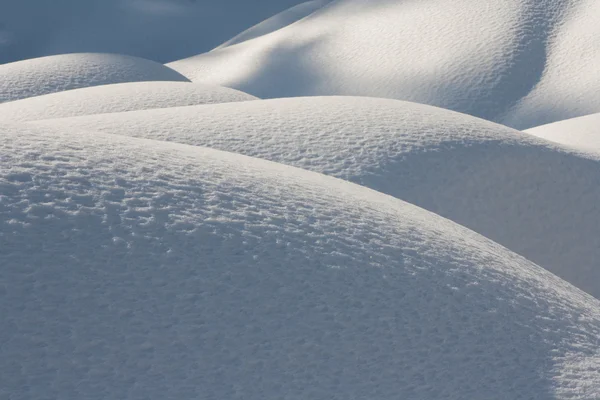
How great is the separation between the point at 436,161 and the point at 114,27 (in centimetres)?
312

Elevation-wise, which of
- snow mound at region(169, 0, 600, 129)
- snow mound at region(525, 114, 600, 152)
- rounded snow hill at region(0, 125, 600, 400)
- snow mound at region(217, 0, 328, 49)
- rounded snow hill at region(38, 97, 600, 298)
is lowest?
Answer: rounded snow hill at region(0, 125, 600, 400)

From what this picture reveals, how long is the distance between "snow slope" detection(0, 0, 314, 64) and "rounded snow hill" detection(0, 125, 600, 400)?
3195 mm

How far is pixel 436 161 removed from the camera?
908 mm

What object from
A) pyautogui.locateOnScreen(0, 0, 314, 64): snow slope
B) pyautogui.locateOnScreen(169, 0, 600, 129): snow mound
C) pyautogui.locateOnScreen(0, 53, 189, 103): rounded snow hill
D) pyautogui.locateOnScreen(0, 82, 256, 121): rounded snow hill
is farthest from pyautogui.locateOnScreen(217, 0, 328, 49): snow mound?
pyautogui.locateOnScreen(0, 82, 256, 121): rounded snow hill

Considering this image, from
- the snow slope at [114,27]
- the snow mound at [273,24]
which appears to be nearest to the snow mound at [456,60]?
the snow mound at [273,24]

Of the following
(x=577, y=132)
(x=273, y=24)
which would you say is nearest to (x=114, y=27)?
(x=273, y=24)

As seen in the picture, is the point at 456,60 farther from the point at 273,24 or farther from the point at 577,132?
the point at 273,24

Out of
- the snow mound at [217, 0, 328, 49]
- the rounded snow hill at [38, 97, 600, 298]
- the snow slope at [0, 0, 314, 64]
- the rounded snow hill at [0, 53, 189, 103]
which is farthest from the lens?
the snow slope at [0, 0, 314, 64]

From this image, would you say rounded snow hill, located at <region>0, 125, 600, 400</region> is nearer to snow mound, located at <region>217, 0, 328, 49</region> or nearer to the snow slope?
snow mound, located at <region>217, 0, 328, 49</region>

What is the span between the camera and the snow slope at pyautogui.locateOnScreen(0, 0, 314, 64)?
3.68m

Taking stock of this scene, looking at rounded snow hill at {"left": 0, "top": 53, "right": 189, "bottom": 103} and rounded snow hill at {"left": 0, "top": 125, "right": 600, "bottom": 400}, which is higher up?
rounded snow hill at {"left": 0, "top": 53, "right": 189, "bottom": 103}

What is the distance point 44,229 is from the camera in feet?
1.60

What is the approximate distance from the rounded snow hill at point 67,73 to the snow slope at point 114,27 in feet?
5.51

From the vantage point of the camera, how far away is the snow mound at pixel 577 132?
1.20 m
